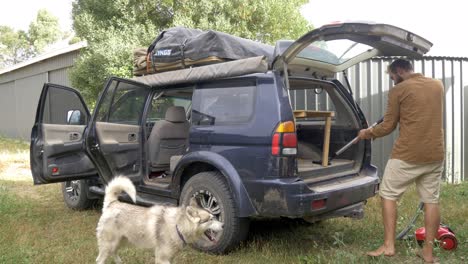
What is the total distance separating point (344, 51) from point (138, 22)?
9.65 m

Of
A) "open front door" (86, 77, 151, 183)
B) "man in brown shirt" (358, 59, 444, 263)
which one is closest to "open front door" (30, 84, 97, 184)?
"open front door" (86, 77, 151, 183)

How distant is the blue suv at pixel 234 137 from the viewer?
4012 millimetres

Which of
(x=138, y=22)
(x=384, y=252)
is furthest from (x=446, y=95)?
(x=138, y=22)

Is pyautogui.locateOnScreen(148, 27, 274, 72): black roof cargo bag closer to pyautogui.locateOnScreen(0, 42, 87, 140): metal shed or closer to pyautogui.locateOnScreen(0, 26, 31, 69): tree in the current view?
pyautogui.locateOnScreen(0, 42, 87, 140): metal shed

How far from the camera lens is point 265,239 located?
5.02 metres

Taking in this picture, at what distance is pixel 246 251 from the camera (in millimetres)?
4543

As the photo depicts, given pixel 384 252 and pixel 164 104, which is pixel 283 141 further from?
pixel 164 104

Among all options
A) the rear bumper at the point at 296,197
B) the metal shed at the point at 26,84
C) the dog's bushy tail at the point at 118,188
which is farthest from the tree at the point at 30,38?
the rear bumper at the point at 296,197

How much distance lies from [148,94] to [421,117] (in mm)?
3287

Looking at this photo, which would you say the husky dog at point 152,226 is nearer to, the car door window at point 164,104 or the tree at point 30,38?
the car door window at point 164,104

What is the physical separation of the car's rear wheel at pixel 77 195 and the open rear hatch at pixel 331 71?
3.42 metres

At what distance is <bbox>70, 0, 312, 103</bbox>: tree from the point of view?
1230cm

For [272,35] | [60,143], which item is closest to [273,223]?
[60,143]

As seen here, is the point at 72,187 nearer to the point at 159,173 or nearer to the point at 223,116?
the point at 159,173
